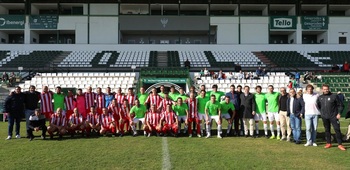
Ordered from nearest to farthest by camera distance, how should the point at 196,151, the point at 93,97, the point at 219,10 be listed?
the point at 196,151
the point at 93,97
the point at 219,10

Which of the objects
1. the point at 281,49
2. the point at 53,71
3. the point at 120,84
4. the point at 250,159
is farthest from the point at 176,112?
the point at 281,49

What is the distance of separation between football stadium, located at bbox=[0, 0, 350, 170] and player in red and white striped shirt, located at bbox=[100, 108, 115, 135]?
3 cm

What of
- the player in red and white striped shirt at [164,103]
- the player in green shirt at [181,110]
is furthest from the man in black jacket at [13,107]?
the player in green shirt at [181,110]

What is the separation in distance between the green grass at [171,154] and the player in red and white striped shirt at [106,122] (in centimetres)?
77

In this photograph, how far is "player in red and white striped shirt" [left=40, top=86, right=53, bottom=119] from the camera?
11266 mm

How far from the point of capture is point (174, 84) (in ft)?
80.5

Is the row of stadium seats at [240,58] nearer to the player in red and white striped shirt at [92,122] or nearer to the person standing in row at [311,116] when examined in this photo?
the player in red and white striped shirt at [92,122]

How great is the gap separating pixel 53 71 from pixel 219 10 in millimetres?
18151

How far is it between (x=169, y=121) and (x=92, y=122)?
8.14 feet

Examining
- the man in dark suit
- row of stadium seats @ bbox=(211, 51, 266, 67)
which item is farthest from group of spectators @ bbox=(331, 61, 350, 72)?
the man in dark suit

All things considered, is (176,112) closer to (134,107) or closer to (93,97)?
(134,107)

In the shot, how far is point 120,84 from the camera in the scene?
24.5m

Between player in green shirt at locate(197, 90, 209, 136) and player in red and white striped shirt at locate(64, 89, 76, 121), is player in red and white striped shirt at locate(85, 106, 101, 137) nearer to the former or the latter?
player in red and white striped shirt at locate(64, 89, 76, 121)

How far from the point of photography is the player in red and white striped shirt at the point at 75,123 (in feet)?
35.6
